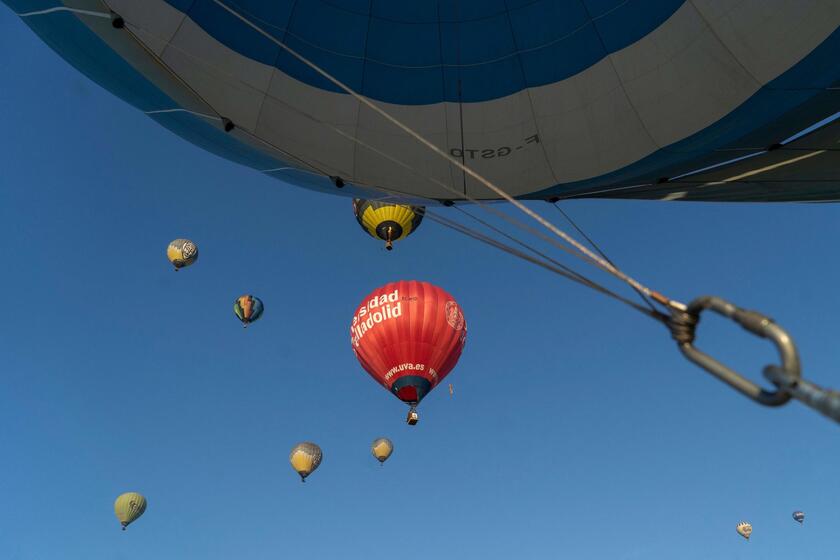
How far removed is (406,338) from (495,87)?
699 cm

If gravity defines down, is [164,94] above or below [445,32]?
below

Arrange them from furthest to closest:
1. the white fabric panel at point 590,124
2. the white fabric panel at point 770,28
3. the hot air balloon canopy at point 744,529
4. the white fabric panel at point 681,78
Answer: the hot air balloon canopy at point 744,529
the white fabric panel at point 590,124
the white fabric panel at point 681,78
the white fabric panel at point 770,28

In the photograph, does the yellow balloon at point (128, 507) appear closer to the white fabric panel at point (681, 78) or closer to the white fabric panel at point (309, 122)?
the white fabric panel at point (309, 122)

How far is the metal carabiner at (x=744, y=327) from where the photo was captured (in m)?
1.85

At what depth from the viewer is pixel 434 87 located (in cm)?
686

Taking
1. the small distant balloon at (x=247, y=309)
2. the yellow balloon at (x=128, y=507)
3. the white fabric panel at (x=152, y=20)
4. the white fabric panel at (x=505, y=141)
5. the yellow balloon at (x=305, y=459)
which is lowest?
the yellow balloon at (x=128, y=507)

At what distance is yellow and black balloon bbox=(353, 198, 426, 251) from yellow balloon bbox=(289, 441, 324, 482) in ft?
31.6

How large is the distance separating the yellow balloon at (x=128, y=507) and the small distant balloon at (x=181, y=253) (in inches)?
359

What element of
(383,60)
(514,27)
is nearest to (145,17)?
(383,60)

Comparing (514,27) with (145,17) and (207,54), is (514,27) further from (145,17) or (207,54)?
(145,17)

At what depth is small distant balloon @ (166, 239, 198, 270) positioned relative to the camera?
65.6 feet

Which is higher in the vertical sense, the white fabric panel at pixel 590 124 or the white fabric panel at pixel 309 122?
the white fabric panel at pixel 590 124

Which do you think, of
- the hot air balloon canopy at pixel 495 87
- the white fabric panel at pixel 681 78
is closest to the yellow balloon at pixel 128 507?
the hot air balloon canopy at pixel 495 87

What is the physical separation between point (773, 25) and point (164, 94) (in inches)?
240
